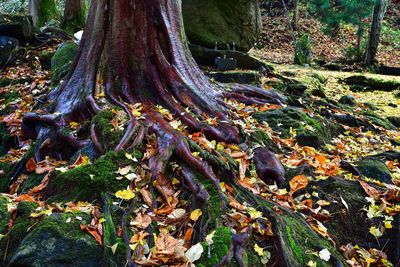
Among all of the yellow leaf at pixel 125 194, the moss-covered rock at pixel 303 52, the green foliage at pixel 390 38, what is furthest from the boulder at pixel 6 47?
the green foliage at pixel 390 38

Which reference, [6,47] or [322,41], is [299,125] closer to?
[6,47]

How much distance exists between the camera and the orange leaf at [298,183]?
4082 millimetres

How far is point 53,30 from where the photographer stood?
10734 millimetres

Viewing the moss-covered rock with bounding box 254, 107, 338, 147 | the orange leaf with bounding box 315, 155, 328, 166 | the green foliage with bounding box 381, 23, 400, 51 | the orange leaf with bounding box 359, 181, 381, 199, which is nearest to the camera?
the orange leaf with bounding box 359, 181, 381, 199

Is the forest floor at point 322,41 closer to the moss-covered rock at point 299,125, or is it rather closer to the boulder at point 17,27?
the boulder at point 17,27

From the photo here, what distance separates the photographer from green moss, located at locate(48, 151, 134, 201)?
3.34m

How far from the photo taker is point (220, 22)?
10930 millimetres

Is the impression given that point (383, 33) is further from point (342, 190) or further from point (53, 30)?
point (342, 190)

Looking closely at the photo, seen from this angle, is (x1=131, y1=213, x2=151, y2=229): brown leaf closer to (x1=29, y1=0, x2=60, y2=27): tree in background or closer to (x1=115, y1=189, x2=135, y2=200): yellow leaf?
(x1=115, y1=189, x2=135, y2=200): yellow leaf

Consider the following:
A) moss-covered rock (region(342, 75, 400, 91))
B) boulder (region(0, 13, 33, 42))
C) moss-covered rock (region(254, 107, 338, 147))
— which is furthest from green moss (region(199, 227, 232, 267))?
moss-covered rock (region(342, 75, 400, 91))

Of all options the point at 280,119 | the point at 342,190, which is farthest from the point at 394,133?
the point at 342,190

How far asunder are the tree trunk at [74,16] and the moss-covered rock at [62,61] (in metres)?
3.39

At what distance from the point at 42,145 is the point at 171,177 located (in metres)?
1.81

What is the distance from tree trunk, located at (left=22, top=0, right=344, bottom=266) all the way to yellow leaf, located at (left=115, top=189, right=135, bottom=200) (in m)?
0.30
